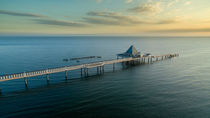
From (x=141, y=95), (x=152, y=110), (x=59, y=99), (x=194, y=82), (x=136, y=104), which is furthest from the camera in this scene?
(x=194, y=82)

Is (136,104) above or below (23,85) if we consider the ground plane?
below

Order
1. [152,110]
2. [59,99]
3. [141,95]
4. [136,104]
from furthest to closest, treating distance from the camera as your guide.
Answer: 1. [141,95]
2. [59,99]
3. [136,104]
4. [152,110]

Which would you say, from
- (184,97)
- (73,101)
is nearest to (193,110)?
(184,97)

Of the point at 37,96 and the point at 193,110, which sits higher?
the point at 37,96

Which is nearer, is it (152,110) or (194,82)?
(152,110)

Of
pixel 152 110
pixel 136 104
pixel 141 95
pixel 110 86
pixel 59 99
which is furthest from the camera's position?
pixel 110 86

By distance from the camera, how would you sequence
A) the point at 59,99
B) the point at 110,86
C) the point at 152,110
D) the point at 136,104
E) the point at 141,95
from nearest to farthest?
the point at 152,110 → the point at 136,104 → the point at 59,99 → the point at 141,95 → the point at 110,86

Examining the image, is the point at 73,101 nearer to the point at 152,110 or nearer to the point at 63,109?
the point at 63,109

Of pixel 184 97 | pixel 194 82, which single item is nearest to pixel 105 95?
pixel 184 97

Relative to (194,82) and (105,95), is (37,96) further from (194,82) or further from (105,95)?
(194,82)
